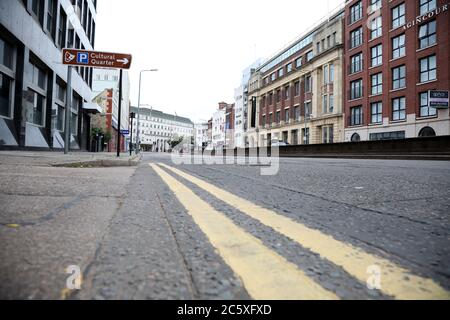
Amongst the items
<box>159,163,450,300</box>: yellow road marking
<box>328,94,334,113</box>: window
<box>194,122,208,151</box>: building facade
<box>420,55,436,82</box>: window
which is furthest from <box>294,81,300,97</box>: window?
<box>194,122,208,151</box>: building facade

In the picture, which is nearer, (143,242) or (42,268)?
(42,268)

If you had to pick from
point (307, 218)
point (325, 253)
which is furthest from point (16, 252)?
point (307, 218)

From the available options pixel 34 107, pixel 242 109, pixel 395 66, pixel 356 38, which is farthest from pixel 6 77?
pixel 242 109

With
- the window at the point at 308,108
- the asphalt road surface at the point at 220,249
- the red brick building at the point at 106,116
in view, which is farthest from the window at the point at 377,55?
the asphalt road surface at the point at 220,249

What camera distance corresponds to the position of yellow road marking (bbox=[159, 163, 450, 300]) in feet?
2.91

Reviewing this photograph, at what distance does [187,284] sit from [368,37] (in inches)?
1544

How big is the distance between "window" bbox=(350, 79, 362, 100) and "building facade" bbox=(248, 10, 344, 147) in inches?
75.9

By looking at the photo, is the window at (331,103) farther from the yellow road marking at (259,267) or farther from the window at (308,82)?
the yellow road marking at (259,267)

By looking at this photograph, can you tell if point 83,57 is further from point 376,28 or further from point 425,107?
point 376,28

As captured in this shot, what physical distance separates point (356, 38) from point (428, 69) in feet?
36.3

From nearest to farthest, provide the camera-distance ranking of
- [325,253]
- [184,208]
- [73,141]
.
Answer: [325,253], [184,208], [73,141]

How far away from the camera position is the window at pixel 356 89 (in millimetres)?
34938
